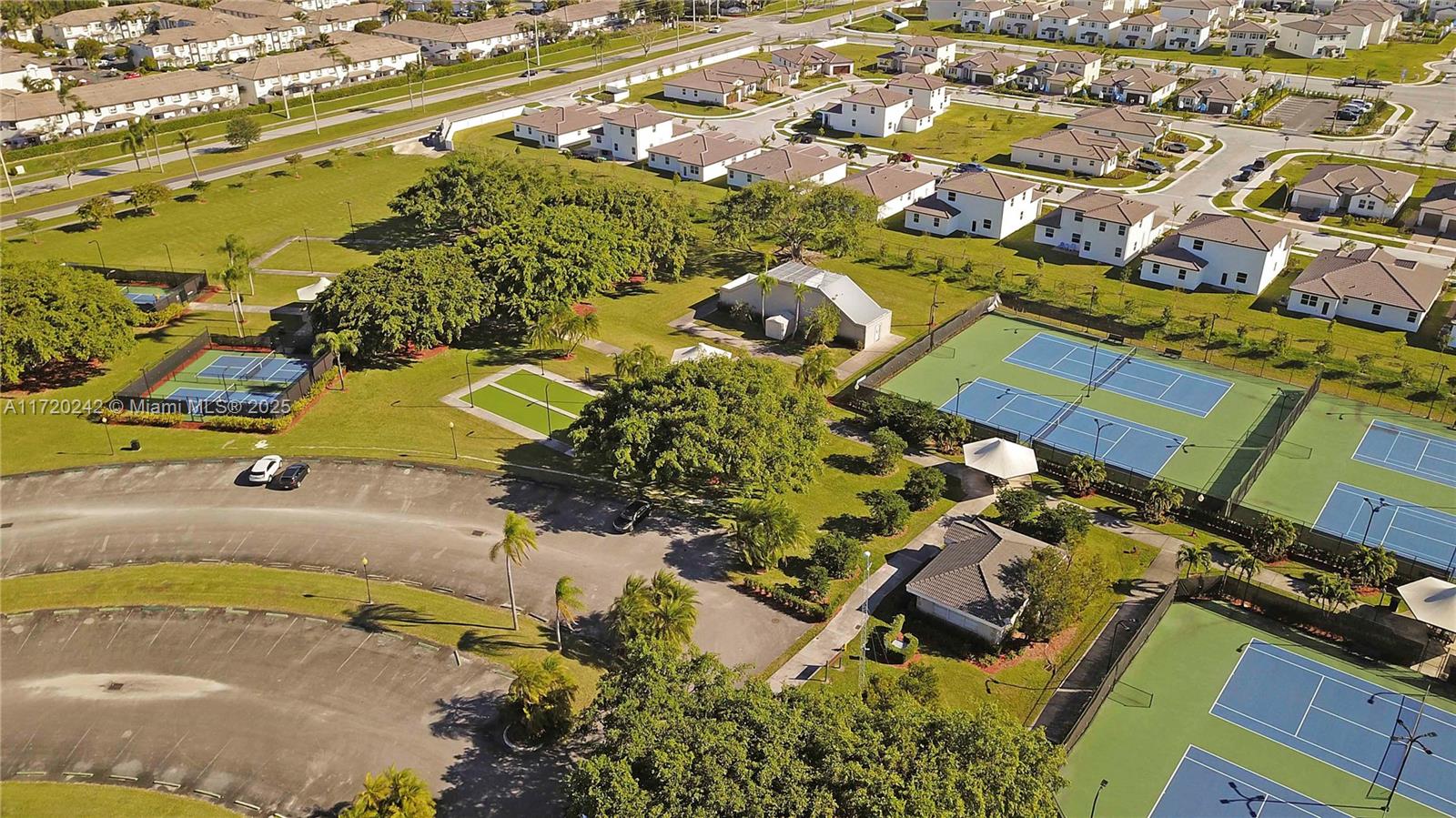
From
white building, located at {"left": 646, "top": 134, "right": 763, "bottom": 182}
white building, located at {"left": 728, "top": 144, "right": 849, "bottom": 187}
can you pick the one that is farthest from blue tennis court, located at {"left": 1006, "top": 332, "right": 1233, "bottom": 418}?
white building, located at {"left": 646, "top": 134, "right": 763, "bottom": 182}

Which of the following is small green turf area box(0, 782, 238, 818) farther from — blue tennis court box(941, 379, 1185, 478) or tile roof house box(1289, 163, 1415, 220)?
tile roof house box(1289, 163, 1415, 220)

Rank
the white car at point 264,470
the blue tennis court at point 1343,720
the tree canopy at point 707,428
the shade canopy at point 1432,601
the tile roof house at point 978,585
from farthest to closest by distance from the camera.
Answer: the white car at point 264,470, the tree canopy at point 707,428, the tile roof house at point 978,585, the shade canopy at point 1432,601, the blue tennis court at point 1343,720

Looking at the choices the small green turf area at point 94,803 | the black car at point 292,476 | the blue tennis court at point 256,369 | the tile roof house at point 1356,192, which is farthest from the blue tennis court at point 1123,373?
the small green turf area at point 94,803

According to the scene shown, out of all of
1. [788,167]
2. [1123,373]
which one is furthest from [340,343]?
[1123,373]

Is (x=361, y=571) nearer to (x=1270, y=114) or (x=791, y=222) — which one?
(x=791, y=222)

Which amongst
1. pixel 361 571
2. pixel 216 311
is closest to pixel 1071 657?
pixel 361 571

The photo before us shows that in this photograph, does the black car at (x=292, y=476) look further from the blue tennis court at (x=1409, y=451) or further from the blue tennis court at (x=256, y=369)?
the blue tennis court at (x=1409, y=451)

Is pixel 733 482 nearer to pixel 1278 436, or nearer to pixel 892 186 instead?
pixel 1278 436
